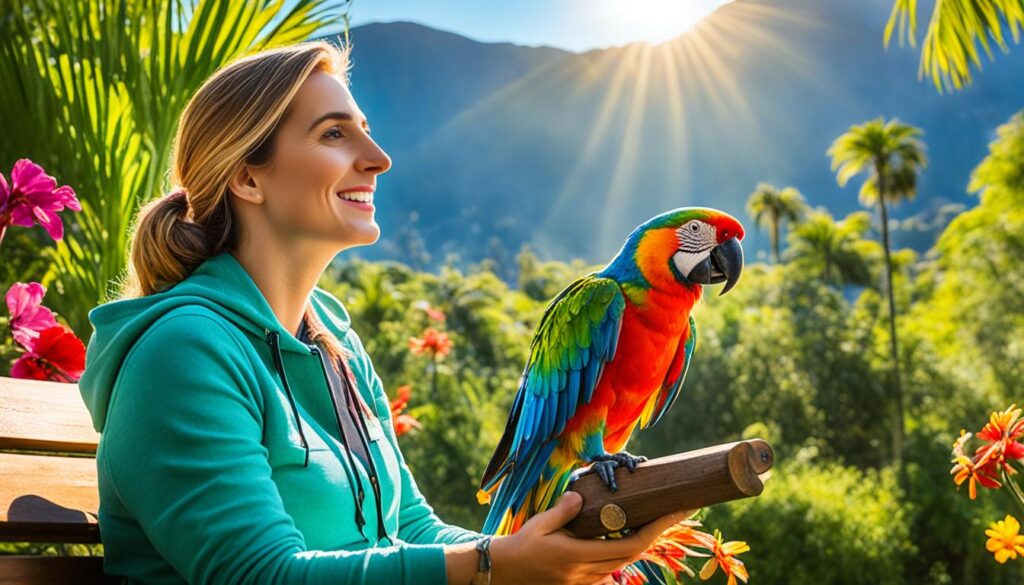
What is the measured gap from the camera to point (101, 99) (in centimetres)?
186

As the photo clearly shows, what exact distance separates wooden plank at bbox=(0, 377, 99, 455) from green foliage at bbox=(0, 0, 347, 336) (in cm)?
75

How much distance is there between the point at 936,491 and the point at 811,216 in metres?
11.0

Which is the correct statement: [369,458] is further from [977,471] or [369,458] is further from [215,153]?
[977,471]

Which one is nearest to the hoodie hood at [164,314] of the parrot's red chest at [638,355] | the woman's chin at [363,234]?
the woman's chin at [363,234]

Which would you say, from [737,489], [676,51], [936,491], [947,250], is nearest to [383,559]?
[737,489]

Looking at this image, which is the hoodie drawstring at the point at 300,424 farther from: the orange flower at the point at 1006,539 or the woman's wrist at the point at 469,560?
the orange flower at the point at 1006,539

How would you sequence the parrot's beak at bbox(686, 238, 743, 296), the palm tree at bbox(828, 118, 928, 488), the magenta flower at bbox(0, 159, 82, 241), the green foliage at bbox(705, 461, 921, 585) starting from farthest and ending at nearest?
the palm tree at bbox(828, 118, 928, 488) → the green foliage at bbox(705, 461, 921, 585) → the magenta flower at bbox(0, 159, 82, 241) → the parrot's beak at bbox(686, 238, 743, 296)

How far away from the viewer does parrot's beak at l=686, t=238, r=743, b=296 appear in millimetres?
1170

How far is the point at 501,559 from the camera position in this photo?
0.79m

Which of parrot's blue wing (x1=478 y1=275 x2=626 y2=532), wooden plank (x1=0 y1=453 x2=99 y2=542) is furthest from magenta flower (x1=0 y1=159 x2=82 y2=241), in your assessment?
parrot's blue wing (x1=478 y1=275 x2=626 y2=532)

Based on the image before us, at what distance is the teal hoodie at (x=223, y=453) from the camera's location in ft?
2.45

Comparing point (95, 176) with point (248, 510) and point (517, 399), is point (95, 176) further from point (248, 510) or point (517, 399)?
point (248, 510)

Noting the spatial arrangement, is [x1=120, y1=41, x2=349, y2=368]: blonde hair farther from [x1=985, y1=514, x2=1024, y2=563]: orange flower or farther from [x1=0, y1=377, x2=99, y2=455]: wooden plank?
[x1=985, y1=514, x2=1024, y2=563]: orange flower

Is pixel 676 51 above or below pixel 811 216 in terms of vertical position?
above
